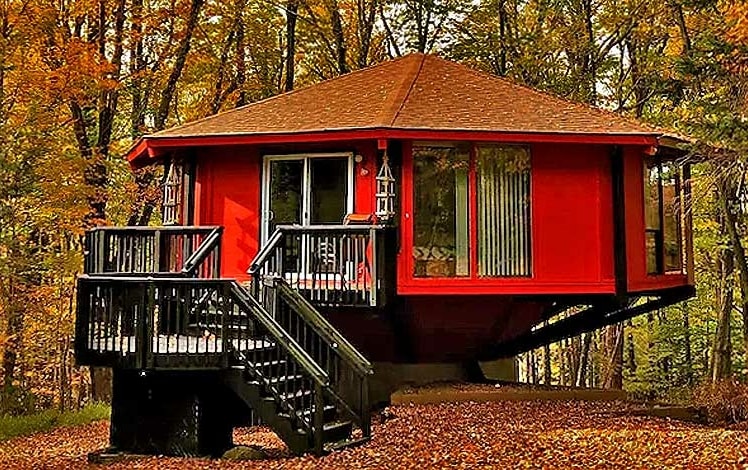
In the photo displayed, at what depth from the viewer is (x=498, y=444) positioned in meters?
8.09

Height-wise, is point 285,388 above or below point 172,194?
below

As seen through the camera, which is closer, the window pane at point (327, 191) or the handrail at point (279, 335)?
the handrail at point (279, 335)

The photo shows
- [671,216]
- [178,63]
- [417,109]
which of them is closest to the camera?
[417,109]

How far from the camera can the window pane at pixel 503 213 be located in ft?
36.1

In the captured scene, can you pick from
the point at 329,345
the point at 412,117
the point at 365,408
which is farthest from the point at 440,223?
the point at 365,408

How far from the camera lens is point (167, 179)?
12.6 m

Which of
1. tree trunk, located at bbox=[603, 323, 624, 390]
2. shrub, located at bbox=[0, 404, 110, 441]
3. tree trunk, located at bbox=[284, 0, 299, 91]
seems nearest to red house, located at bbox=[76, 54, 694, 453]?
shrub, located at bbox=[0, 404, 110, 441]

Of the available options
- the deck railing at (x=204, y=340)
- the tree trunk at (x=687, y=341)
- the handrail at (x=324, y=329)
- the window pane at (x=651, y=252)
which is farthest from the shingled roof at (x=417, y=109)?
the tree trunk at (x=687, y=341)

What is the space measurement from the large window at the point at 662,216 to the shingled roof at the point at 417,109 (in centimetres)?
93

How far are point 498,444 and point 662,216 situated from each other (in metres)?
6.17

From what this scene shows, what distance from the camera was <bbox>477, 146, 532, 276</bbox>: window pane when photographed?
11.0 meters

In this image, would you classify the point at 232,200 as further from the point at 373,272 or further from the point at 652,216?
the point at 652,216

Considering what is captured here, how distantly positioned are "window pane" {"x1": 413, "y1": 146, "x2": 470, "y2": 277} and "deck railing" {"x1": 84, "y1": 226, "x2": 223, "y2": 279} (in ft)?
9.52

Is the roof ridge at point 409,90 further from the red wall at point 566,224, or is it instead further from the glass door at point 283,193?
the glass door at point 283,193
